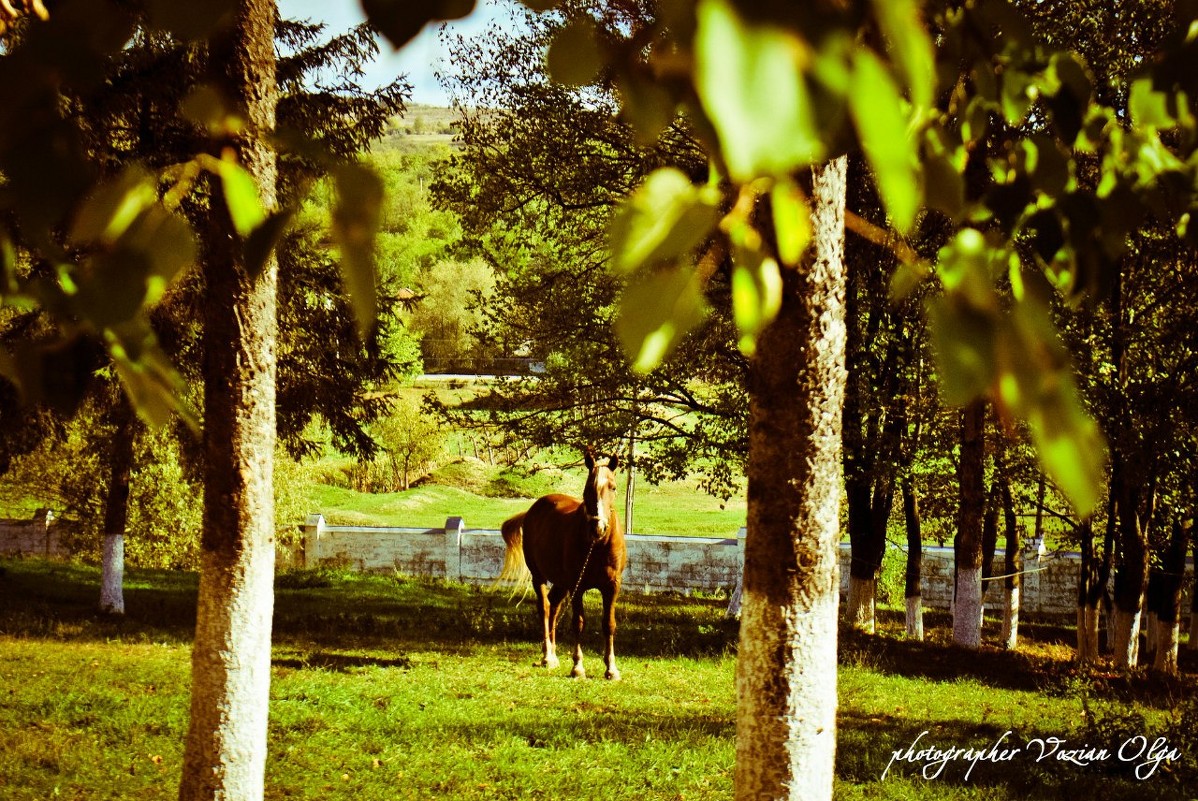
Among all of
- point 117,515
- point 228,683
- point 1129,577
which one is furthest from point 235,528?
point 1129,577

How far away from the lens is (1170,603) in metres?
18.9

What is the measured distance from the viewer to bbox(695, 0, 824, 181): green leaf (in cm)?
46

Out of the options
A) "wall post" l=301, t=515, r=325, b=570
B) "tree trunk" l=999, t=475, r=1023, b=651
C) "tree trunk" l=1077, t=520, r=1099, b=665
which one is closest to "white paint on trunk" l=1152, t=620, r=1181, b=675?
"tree trunk" l=1077, t=520, r=1099, b=665

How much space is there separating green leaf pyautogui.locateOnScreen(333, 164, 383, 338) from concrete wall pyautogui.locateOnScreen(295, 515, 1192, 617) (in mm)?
23802

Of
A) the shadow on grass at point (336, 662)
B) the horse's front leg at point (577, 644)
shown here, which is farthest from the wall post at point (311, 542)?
the horse's front leg at point (577, 644)

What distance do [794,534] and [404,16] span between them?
2.34 m

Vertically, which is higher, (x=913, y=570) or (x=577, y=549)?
(x=577, y=549)

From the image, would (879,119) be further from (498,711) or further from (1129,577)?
(1129,577)

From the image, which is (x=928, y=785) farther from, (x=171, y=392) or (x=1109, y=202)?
(x=171, y=392)

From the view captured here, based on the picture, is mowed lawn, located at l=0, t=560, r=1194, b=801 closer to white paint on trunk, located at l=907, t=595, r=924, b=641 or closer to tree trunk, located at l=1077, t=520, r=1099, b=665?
white paint on trunk, located at l=907, t=595, r=924, b=641

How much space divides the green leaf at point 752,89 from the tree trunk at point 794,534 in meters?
2.28

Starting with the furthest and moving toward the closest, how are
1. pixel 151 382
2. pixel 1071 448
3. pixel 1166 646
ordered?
pixel 1166 646
pixel 151 382
pixel 1071 448

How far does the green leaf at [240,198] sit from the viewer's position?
842mm

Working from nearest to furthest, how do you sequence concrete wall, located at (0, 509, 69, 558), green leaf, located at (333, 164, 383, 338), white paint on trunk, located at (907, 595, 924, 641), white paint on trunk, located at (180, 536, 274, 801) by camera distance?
green leaf, located at (333, 164, 383, 338), white paint on trunk, located at (180, 536, 274, 801), white paint on trunk, located at (907, 595, 924, 641), concrete wall, located at (0, 509, 69, 558)
